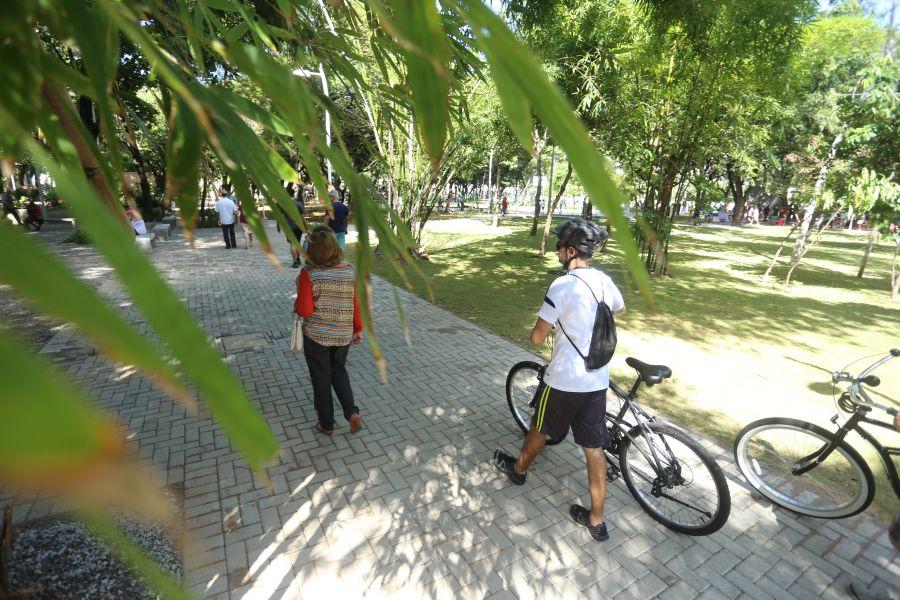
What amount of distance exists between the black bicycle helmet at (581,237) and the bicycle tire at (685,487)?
4.85 feet

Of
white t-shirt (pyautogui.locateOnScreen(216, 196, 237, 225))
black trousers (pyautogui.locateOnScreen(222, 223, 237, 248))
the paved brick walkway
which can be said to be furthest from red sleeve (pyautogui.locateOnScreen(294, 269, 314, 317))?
black trousers (pyautogui.locateOnScreen(222, 223, 237, 248))

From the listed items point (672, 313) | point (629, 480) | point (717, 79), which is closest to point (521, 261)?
point (672, 313)

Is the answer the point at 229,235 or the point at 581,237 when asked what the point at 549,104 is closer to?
the point at 581,237

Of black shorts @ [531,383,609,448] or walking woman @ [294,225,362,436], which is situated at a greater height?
walking woman @ [294,225,362,436]

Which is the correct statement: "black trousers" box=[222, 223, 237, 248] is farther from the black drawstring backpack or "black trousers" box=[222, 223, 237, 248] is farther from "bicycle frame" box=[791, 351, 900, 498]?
"bicycle frame" box=[791, 351, 900, 498]

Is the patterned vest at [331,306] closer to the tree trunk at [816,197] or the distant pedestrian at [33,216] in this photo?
the tree trunk at [816,197]

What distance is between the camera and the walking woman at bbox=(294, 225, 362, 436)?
12.4 feet

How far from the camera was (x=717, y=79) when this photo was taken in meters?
9.13

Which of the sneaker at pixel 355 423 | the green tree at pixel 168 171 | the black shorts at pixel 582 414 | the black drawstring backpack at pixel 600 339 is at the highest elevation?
the green tree at pixel 168 171

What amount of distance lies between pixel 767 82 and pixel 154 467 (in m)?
11.2

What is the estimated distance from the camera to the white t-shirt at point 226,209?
13.7 m

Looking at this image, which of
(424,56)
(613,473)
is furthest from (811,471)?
(424,56)

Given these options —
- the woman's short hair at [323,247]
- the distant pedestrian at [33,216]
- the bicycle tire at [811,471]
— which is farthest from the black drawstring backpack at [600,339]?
the distant pedestrian at [33,216]

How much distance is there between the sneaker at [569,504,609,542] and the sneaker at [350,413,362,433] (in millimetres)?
2133
